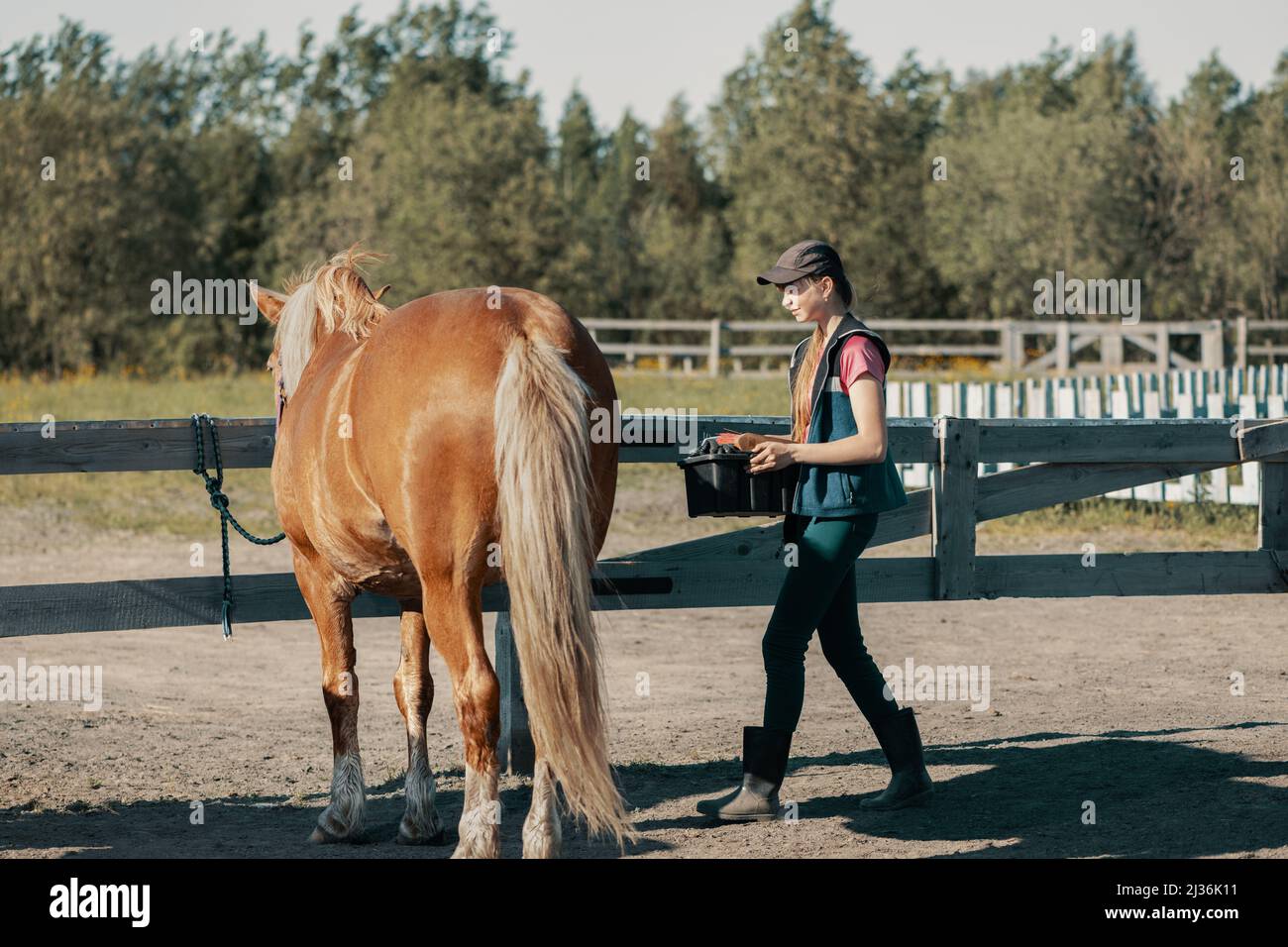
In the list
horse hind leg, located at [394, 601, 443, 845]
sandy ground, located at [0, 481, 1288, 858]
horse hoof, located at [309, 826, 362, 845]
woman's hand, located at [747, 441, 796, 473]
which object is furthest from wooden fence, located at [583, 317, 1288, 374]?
horse hoof, located at [309, 826, 362, 845]

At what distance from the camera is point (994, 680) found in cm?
790

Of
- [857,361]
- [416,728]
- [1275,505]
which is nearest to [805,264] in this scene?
[857,361]

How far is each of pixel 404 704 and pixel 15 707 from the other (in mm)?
3302

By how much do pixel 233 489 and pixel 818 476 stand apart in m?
13.4

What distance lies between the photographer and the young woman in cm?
460

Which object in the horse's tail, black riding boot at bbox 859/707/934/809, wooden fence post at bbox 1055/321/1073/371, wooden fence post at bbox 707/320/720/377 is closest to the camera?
the horse's tail

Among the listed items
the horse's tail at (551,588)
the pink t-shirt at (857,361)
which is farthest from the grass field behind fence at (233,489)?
the horse's tail at (551,588)

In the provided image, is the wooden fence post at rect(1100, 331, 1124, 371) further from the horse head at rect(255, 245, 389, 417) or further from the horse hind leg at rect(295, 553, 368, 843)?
the horse hind leg at rect(295, 553, 368, 843)

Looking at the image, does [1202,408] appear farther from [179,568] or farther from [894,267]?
[894,267]

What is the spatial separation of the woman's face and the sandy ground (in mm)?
1859

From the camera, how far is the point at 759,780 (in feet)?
16.3

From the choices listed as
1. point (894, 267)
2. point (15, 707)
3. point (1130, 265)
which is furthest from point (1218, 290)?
point (15, 707)

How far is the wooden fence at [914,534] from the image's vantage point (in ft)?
18.4

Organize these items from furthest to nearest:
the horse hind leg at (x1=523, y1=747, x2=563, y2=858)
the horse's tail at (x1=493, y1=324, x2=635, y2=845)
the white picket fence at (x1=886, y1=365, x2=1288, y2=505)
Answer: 1. the white picket fence at (x1=886, y1=365, x2=1288, y2=505)
2. the horse hind leg at (x1=523, y1=747, x2=563, y2=858)
3. the horse's tail at (x1=493, y1=324, x2=635, y2=845)
